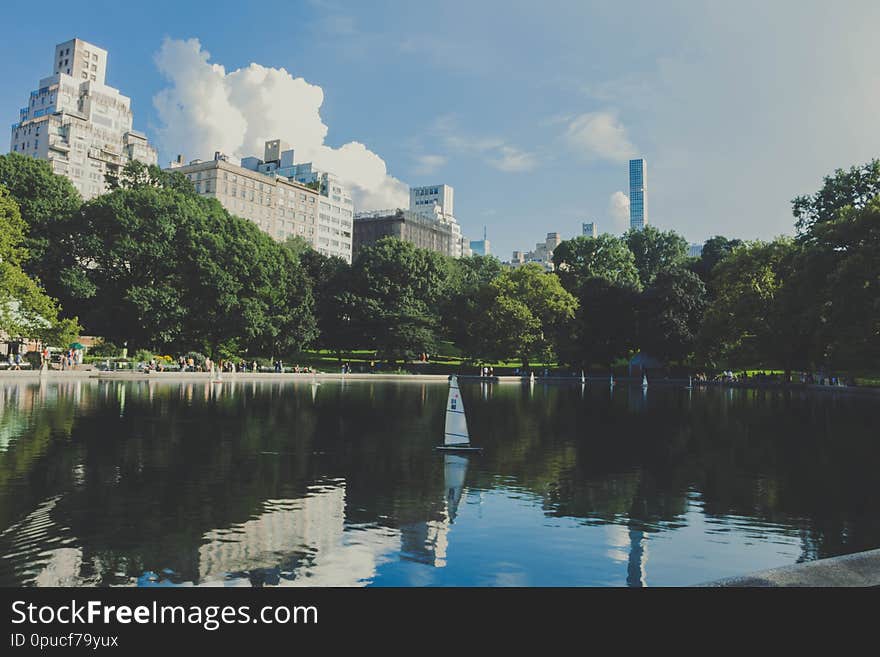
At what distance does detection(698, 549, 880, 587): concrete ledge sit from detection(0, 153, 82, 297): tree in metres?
68.0

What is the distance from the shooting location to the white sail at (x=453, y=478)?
40.4ft

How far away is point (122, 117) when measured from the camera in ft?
550

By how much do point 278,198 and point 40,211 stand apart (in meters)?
86.5

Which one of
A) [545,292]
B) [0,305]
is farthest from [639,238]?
[0,305]

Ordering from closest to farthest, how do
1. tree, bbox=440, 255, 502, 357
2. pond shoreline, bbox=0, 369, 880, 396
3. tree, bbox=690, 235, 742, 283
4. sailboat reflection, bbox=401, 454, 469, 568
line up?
sailboat reflection, bbox=401, 454, 469, 568, pond shoreline, bbox=0, 369, 880, 396, tree, bbox=440, 255, 502, 357, tree, bbox=690, 235, 742, 283

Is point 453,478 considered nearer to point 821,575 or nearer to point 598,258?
point 821,575

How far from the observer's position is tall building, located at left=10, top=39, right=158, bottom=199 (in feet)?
483

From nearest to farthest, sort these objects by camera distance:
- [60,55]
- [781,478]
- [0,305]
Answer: [781,478]
[0,305]
[60,55]

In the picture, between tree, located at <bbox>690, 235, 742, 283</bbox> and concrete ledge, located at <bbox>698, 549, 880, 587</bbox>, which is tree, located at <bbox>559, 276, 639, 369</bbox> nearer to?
tree, located at <bbox>690, 235, 742, 283</bbox>

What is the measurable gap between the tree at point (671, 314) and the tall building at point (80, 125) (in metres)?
108

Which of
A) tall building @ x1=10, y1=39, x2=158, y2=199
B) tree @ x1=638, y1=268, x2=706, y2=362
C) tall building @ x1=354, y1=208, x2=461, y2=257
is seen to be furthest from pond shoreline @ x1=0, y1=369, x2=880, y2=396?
tall building @ x1=354, y1=208, x2=461, y2=257

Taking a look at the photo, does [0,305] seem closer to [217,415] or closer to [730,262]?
[217,415]

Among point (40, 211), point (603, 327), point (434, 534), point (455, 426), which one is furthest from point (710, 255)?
point (434, 534)

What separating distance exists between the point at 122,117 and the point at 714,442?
17911cm
